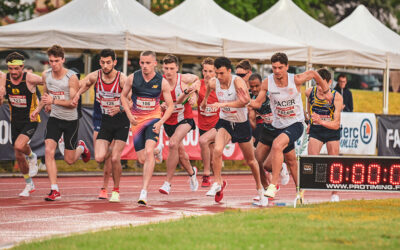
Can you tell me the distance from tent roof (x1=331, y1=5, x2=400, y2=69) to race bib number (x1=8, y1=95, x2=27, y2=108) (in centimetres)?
1762

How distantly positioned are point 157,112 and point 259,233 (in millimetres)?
4641

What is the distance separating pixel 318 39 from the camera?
2567 cm

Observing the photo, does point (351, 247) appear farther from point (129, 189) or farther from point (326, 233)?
point (129, 189)

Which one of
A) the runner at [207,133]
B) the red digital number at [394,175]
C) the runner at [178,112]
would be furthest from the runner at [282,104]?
the runner at [207,133]

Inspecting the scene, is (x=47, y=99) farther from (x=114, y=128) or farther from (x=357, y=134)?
(x=357, y=134)

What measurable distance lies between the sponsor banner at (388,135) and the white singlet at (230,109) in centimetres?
1186

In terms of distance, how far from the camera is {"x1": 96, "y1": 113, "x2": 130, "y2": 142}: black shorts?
13.2 metres

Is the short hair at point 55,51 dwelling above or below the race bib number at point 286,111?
above

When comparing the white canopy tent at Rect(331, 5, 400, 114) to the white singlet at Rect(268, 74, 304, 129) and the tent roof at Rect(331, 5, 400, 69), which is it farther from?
the white singlet at Rect(268, 74, 304, 129)

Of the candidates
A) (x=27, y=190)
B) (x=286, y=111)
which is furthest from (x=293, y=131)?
(x=27, y=190)

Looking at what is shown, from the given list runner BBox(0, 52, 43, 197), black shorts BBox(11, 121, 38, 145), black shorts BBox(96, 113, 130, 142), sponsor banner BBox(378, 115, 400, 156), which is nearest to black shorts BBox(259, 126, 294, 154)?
black shorts BBox(96, 113, 130, 142)

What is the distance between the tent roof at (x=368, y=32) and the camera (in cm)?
2956

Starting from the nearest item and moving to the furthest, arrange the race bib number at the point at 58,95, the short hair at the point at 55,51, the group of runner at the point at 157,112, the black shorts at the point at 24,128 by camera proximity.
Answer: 1. the group of runner at the point at 157,112
2. the short hair at the point at 55,51
3. the race bib number at the point at 58,95
4. the black shorts at the point at 24,128

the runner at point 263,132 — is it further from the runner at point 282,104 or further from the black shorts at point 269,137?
the runner at point 282,104
